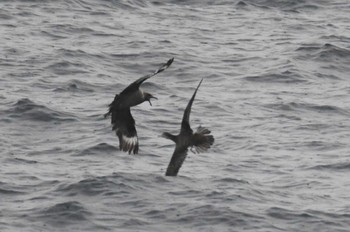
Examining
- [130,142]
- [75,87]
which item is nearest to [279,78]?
[75,87]

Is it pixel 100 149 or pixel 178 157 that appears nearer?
pixel 178 157

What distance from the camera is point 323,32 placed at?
31844 millimetres

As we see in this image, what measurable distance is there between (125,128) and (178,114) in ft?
20.4

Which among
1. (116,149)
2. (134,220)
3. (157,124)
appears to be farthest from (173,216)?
(157,124)

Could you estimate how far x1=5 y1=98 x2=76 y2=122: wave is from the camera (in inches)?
926

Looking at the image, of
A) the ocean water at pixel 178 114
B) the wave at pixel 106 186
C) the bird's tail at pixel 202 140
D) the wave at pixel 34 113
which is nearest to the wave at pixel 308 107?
the ocean water at pixel 178 114

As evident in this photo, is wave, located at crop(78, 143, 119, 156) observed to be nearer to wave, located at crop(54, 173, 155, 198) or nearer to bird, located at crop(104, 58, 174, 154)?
wave, located at crop(54, 173, 155, 198)

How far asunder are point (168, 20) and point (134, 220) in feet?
48.9

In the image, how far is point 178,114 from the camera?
24.2 meters

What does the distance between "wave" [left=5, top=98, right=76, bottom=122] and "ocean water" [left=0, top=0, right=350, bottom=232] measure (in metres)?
0.04

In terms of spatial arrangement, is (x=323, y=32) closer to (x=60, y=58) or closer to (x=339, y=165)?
(x=60, y=58)

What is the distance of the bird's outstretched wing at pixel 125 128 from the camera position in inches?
707

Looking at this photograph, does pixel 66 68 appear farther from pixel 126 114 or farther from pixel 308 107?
pixel 126 114

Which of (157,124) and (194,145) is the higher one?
(194,145)
